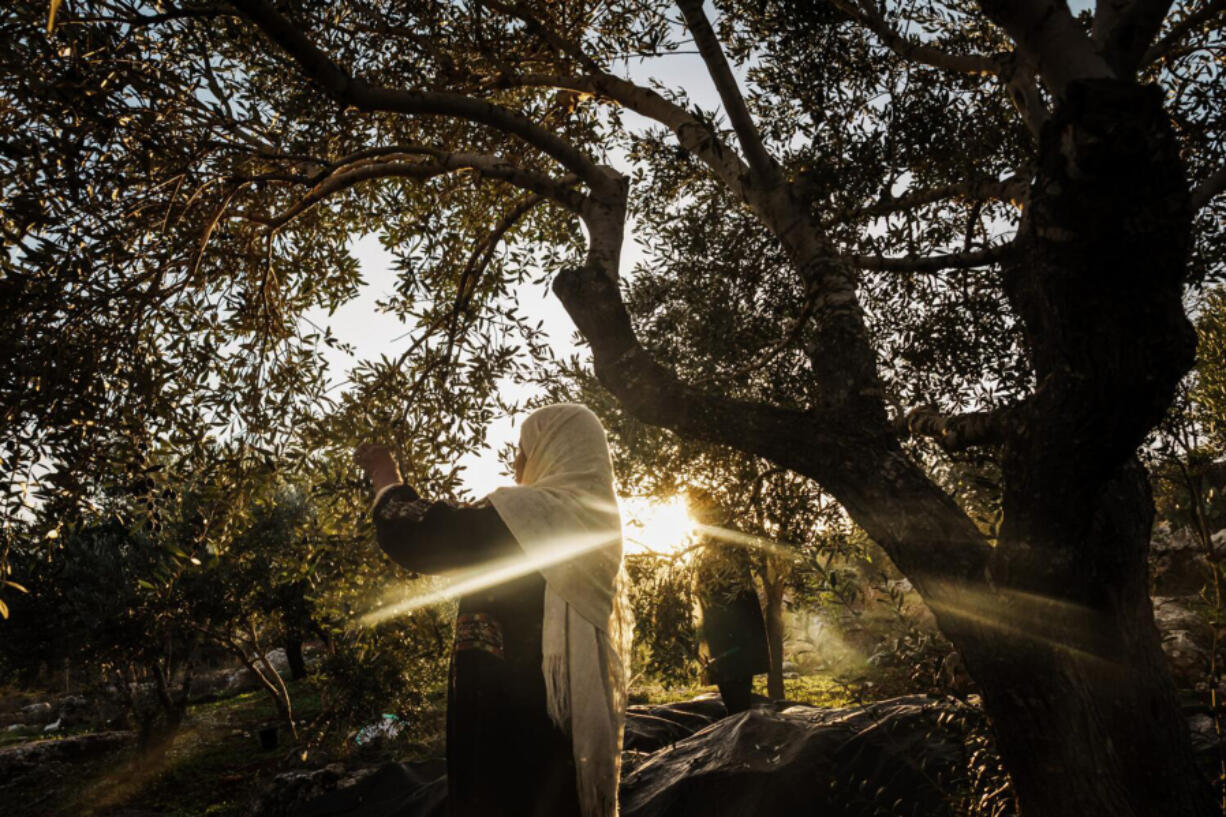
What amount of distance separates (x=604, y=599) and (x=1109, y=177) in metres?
2.89

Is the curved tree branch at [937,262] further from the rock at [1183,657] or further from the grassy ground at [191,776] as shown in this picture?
the rock at [1183,657]

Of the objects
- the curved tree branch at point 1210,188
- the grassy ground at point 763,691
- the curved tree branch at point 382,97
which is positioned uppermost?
the curved tree branch at point 382,97

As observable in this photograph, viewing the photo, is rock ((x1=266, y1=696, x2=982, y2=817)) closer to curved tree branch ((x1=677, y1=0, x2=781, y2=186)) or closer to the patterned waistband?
the patterned waistband

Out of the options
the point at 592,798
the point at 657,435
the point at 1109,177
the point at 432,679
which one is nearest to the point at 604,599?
the point at 592,798

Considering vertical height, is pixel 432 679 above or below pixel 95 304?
below

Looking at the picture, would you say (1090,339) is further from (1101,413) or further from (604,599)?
(604,599)

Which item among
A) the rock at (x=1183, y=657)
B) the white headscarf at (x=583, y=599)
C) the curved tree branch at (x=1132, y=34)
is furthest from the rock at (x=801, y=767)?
the rock at (x=1183, y=657)

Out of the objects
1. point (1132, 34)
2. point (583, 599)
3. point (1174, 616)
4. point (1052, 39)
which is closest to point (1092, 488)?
point (1052, 39)

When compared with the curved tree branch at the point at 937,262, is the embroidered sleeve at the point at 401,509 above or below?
below

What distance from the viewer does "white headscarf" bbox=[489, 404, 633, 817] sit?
3.17m

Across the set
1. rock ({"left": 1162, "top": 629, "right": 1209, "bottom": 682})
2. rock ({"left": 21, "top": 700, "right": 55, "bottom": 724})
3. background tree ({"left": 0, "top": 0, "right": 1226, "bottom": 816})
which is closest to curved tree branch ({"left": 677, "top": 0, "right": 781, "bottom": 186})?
background tree ({"left": 0, "top": 0, "right": 1226, "bottom": 816})

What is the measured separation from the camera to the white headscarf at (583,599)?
3.17 m

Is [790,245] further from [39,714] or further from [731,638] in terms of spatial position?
[39,714]

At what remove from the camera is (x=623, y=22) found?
255 inches
